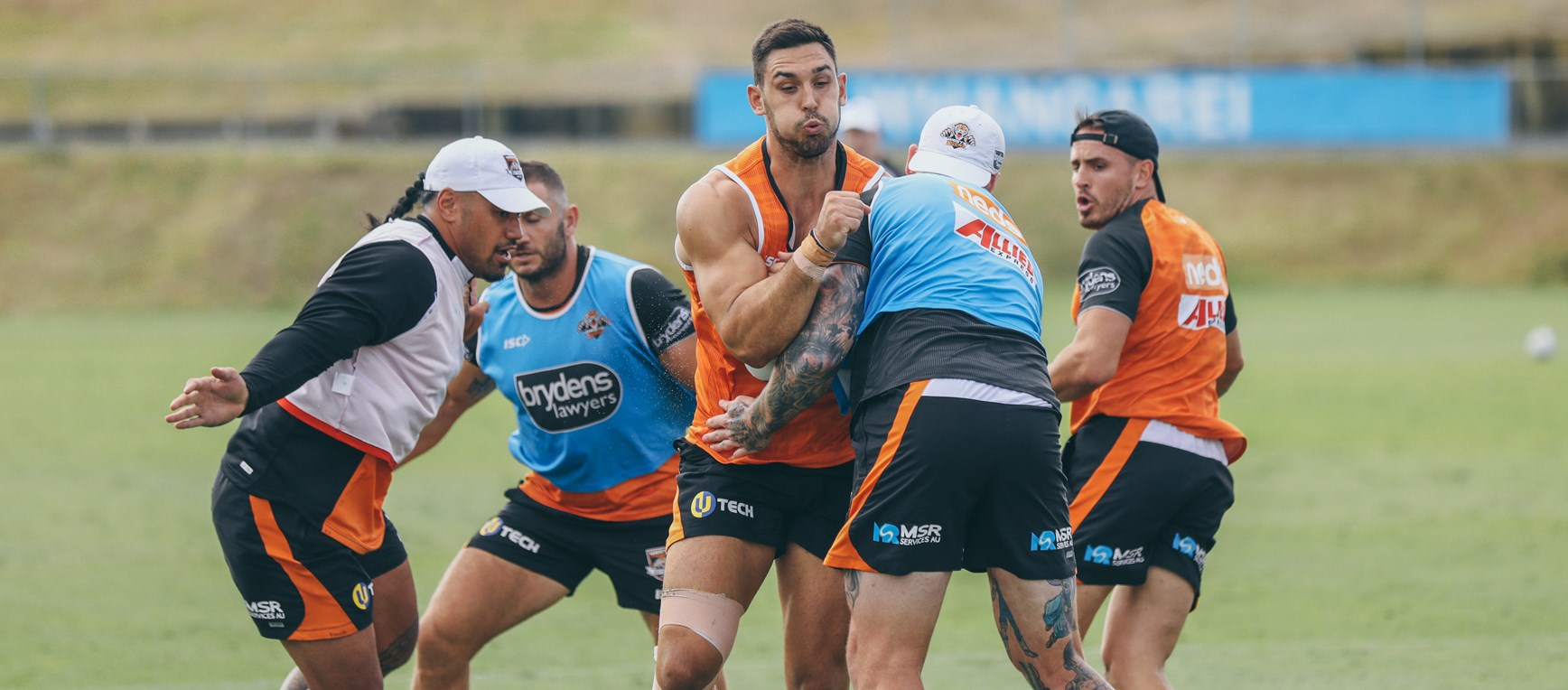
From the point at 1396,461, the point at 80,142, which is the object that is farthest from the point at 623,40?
the point at 1396,461

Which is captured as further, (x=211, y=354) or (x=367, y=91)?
(x=367, y=91)

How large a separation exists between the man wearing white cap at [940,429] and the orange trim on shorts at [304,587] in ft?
5.34

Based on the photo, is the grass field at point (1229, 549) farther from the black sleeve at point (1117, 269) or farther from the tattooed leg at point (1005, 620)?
the tattooed leg at point (1005, 620)

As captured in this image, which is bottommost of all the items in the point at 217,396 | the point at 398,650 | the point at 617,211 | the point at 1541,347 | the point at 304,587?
the point at 617,211

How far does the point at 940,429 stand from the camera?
14.8 feet

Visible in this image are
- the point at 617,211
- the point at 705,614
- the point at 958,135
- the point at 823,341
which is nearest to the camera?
the point at 823,341

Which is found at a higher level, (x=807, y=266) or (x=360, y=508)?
(x=807, y=266)

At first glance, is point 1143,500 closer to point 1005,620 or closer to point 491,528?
point 1005,620

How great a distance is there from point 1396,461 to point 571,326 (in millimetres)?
8713

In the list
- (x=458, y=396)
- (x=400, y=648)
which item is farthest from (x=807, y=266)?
(x=458, y=396)

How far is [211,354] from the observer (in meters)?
21.3

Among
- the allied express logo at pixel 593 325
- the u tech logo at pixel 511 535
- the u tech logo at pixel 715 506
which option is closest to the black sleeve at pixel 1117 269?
the u tech logo at pixel 715 506

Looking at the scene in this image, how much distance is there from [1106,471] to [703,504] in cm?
148

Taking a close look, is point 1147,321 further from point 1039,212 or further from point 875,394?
point 1039,212
